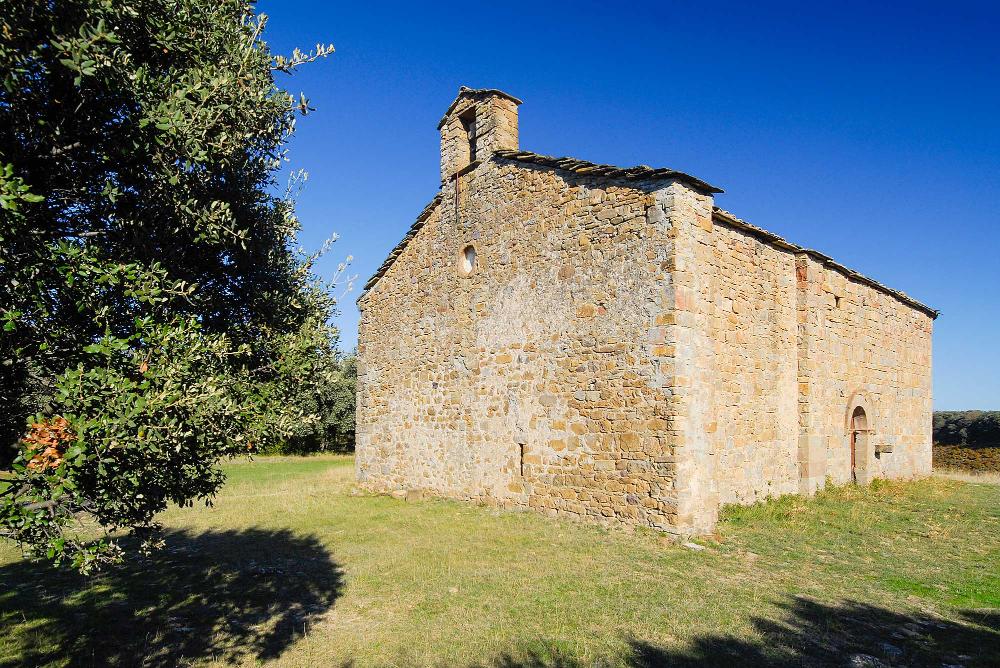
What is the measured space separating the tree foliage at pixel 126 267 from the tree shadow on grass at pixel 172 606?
2609mm

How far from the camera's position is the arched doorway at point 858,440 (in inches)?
651

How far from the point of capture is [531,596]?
762 cm

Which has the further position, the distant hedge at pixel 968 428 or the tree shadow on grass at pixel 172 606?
the distant hedge at pixel 968 428

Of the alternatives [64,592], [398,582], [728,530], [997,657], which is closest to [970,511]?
[728,530]

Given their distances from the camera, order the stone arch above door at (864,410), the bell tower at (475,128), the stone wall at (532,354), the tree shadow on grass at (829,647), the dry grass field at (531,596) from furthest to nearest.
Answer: the stone arch above door at (864,410), the bell tower at (475,128), the stone wall at (532,354), the dry grass field at (531,596), the tree shadow on grass at (829,647)

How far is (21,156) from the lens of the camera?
14.8 feet

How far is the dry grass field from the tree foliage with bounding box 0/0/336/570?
9.57ft

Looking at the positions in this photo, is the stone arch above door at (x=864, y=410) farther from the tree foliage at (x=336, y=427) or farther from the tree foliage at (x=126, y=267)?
the tree foliage at (x=336, y=427)

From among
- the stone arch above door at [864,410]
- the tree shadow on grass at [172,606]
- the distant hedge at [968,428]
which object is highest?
the stone arch above door at [864,410]

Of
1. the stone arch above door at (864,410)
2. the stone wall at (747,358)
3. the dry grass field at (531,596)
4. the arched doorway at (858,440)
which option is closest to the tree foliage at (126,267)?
the dry grass field at (531,596)

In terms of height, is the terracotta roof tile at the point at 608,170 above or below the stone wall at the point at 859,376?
above

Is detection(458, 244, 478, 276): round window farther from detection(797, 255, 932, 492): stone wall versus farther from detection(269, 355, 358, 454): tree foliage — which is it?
detection(269, 355, 358, 454): tree foliage

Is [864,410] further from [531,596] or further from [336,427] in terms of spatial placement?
[336,427]

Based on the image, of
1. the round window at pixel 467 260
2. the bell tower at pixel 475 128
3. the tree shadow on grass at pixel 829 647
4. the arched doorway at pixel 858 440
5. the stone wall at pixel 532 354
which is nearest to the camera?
the tree shadow on grass at pixel 829 647
